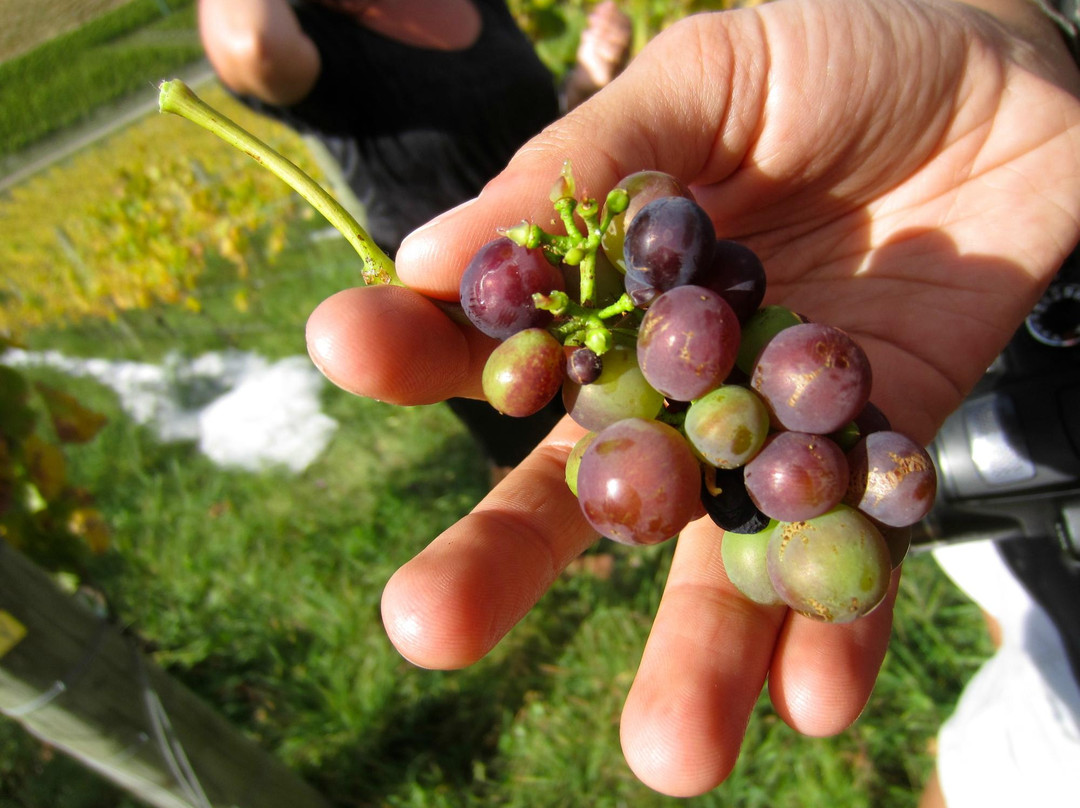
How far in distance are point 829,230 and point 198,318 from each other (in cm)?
657

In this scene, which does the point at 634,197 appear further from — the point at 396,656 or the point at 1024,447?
the point at 396,656

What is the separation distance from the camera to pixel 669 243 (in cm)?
125

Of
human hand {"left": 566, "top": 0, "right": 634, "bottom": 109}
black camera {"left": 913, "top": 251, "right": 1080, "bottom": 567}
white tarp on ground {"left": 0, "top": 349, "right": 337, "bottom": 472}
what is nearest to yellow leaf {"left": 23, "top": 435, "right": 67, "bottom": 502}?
white tarp on ground {"left": 0, "top": 349, "right": 337, "bottom": 472}

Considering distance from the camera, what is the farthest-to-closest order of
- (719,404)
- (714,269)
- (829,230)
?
(829,230) < (714,269) < (719,404)

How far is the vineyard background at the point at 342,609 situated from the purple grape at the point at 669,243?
2.42 m

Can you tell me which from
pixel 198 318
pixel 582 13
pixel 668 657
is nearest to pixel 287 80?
pixel 668 657

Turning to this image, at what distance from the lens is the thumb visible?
1627 millimetres

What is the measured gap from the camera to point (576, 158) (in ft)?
5.48

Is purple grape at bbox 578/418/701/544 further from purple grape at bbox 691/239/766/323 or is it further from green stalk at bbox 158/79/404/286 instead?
green stalk at bbox 158/79/404/286

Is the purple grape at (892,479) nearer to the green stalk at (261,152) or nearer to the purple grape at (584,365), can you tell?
the purple grape at (584,365)

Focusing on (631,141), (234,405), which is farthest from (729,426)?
(234,405)

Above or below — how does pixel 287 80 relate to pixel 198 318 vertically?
above

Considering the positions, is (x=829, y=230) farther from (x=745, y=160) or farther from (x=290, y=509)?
(x=290, y=509)

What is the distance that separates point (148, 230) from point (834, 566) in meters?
7.16
